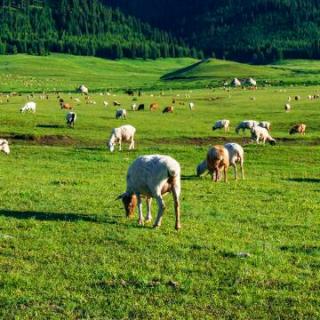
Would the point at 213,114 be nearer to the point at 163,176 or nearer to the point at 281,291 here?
the point at 163,176

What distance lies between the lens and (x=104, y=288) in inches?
528

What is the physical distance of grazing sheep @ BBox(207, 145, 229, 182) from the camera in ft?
99.5

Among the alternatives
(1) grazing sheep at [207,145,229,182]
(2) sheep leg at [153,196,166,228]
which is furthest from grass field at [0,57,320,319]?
(1) grazing sheep at [207,145,229,182]

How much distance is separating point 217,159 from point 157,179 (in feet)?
39.4

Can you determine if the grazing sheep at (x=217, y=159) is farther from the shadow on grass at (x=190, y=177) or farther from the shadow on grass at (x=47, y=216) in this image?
the shadow on grass at (x=47, y=216)

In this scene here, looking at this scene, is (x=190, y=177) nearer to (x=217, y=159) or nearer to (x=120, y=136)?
(x=217, y=159)

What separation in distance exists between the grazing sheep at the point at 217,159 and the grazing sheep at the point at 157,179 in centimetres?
1098

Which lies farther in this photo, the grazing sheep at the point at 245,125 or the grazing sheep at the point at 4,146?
the grazing sheep at the point at 245,125

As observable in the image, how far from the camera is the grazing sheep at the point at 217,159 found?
30328mm

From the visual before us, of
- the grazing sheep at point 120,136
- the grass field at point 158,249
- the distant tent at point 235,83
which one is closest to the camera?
the grass field at point 158,249

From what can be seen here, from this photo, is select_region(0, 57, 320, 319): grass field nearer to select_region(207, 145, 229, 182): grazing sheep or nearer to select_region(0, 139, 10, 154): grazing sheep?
select_region(207, 145, 229, 182): grazing sheep

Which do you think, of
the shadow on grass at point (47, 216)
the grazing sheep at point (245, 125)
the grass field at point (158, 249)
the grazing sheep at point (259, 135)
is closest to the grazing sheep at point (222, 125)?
the grazing sheep at point (245, 125)

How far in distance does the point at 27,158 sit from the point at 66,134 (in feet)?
43.4

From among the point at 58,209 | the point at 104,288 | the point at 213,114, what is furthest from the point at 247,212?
the point at 213,114
